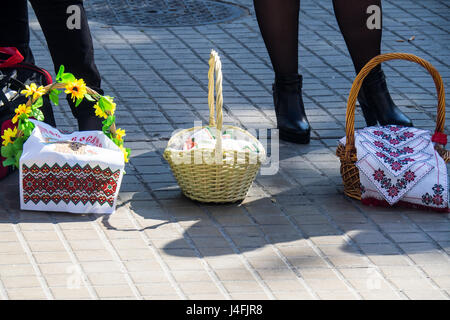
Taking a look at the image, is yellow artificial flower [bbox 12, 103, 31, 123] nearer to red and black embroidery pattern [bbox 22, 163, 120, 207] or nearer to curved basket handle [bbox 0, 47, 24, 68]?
red and black embroidery pattern [bbox 22, 163, 120, 207]

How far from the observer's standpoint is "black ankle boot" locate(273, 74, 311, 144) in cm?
482

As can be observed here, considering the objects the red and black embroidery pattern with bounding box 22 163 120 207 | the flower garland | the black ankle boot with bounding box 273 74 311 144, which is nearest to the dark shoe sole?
the black ankle boot with bounding box 273 74 311 144

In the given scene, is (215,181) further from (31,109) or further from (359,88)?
(31,109)

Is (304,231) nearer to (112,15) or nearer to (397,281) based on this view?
(397,281)

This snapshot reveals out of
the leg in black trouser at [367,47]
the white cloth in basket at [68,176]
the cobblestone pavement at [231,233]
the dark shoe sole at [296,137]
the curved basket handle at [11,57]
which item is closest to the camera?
the cobblestone pavement at [231,233]

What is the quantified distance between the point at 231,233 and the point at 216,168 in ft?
1.00

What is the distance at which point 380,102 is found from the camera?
15.6 ft

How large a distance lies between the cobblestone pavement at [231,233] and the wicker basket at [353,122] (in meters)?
0.10

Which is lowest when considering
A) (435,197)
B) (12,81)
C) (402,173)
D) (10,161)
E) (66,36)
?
(435,197)

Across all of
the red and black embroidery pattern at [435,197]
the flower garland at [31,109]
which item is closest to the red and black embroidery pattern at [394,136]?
the red and black embroidery pattern at [435,197]

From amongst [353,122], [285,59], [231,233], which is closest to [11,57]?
[231,233]

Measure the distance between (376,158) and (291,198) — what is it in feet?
1.50

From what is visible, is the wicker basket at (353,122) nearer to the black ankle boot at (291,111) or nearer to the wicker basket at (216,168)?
the wicker basket at (216,168)

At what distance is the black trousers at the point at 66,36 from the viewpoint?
421 cm
